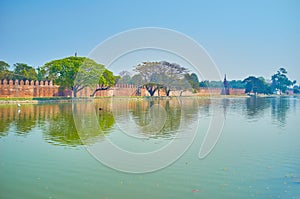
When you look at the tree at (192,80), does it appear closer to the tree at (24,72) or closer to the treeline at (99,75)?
the treeline at (99,75)

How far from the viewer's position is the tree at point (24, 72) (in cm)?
5055

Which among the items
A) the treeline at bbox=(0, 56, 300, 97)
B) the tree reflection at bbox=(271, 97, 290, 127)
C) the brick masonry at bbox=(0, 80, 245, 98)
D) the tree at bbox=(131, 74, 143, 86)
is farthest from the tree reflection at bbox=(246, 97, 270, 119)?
the brick masonry at bbox=(0, 80, 245, 98)

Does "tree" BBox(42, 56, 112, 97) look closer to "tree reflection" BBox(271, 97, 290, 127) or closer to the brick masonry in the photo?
the brick masonry

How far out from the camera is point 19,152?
835cm

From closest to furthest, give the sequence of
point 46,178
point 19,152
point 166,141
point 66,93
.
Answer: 1. point 46,178
2. point 19,152
3. point 166,141
4. point 66,93

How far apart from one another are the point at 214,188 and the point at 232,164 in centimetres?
185

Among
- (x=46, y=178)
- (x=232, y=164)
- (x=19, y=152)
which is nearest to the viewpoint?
(x=46, y=178)

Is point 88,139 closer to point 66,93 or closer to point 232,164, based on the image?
point 232,164

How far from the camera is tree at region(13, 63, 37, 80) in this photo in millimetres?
50550

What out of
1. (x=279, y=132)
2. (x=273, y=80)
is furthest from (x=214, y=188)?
(x=273, y=80)

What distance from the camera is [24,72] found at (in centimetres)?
5094

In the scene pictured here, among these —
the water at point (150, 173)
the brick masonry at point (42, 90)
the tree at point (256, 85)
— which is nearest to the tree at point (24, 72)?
the brick masonry at point (42, 90)

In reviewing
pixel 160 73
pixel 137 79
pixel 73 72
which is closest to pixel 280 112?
pixel 73 72

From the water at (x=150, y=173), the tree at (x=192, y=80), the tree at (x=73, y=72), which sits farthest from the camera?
the tree at (x=192, y=80)
